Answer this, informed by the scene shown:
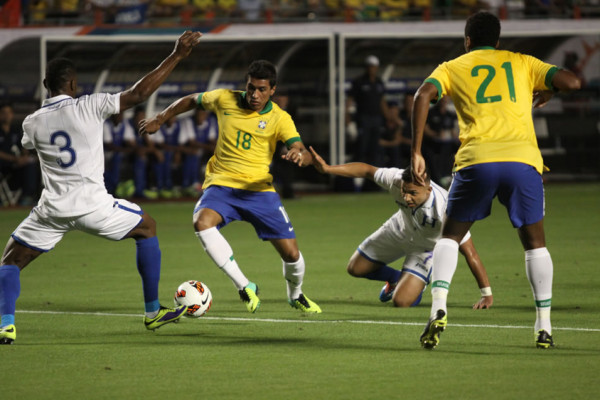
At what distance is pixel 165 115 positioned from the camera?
838cm

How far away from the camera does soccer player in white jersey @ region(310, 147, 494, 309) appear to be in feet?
28.0

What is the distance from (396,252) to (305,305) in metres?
1.09

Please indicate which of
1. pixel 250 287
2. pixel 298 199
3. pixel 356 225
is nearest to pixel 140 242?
pixel 250 287

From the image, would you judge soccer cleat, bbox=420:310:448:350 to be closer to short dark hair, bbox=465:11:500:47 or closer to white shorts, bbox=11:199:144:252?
short dark hair, bbox=465:11:500:47

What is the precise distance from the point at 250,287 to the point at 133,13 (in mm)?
13803

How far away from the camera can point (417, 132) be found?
6.55 metres

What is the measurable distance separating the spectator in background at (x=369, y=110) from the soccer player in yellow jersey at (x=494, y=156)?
44.3ft

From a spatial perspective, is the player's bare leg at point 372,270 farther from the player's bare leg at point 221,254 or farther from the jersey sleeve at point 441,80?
the jersey sleeve at point 441,80

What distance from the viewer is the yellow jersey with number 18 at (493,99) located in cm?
669

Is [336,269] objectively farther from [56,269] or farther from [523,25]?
[523,25]

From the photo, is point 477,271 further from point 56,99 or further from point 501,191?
point 56,99

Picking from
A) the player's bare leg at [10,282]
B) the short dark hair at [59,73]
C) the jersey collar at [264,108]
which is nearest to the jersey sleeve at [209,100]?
the jersey collar at [264,108]

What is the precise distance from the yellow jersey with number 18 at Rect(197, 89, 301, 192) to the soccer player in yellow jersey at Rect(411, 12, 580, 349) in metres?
2.31

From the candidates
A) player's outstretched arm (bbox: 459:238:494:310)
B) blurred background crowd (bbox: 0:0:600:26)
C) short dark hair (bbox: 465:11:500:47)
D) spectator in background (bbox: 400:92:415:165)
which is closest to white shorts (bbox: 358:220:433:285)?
player's outstretched arm (bbox: 459:238:494:310)
